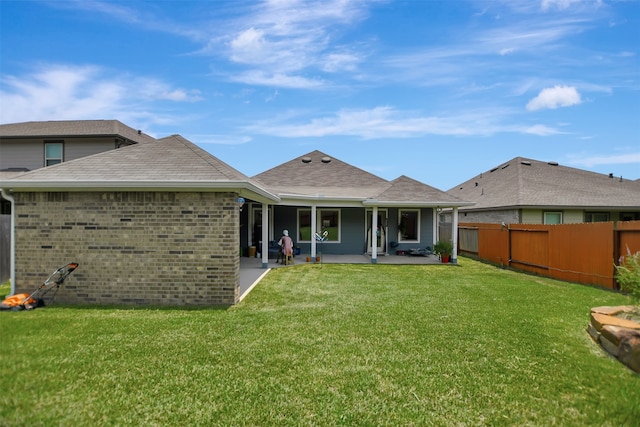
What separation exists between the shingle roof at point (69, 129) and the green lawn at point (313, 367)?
38.0 feet

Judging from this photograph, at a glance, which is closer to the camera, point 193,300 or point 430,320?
point 430,320

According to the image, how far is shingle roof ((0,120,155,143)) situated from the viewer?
1605cm

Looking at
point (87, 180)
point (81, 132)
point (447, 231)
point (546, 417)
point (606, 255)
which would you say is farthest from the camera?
point (447, 231)

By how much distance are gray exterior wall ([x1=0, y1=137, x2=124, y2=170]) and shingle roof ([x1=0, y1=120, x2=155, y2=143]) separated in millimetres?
265

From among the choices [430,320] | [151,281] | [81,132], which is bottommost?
[430,320]

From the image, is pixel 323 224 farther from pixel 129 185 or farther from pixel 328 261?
pixel 129 185

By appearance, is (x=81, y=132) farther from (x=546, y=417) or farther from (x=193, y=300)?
(x=546, y=417)

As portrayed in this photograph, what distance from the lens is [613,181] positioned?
2106cm

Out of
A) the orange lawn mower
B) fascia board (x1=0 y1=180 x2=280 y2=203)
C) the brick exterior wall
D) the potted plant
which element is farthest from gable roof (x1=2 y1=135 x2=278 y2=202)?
the potted plant

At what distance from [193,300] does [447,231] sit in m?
16.6

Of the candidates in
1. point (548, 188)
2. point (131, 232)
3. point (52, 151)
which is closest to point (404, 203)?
point (548, 188)

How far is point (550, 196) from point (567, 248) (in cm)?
758

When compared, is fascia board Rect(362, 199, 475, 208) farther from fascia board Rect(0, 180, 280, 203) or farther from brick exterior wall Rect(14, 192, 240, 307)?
brick exterior wall Rect(14, 192, 240, 307)

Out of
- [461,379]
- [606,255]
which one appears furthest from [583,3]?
[461,379]
